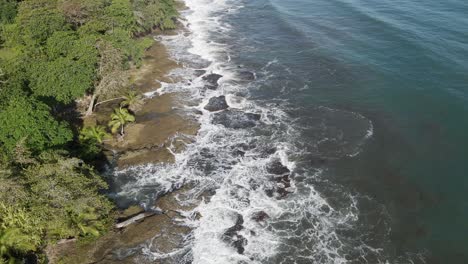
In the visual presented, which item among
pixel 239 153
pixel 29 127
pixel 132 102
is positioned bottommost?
pixel 239 153

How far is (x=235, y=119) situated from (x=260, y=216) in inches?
741

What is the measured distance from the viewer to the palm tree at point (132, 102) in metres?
54.3

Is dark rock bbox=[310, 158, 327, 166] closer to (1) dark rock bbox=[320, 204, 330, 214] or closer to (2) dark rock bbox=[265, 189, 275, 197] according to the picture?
(1) dark rock bbox=[320, 204, 330, 214]

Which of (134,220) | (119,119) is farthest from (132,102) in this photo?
(134,220)

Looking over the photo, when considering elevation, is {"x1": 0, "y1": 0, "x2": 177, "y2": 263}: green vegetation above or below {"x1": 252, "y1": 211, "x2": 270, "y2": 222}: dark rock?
above

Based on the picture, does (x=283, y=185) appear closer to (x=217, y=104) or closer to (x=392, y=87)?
(x=217, y=104)

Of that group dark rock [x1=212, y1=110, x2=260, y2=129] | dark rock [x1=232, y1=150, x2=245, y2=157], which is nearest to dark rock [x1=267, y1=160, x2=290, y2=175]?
dark rock [x1=232, y1=150, x2=245, y2=157]

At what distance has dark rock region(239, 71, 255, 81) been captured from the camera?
65.8m

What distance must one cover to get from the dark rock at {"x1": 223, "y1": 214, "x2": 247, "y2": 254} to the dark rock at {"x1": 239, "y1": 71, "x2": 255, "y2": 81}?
32.6m

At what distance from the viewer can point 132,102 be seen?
179 ft

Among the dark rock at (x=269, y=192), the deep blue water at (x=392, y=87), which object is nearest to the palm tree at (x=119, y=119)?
the dark rock at (x=269, y=192)

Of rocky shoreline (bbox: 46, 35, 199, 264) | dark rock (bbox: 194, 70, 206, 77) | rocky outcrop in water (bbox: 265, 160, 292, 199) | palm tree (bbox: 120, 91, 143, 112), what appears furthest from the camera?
dark rock (bbox: 194, 70, 206, 77)

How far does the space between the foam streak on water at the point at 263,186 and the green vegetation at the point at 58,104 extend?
23.9ft

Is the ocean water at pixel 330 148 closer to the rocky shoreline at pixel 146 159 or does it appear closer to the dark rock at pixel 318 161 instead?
the dark rock at pixel 318 161
